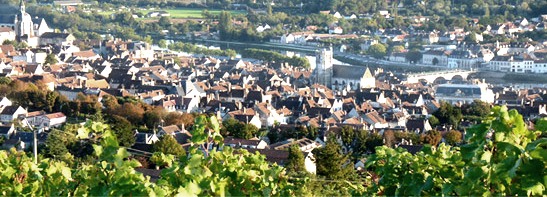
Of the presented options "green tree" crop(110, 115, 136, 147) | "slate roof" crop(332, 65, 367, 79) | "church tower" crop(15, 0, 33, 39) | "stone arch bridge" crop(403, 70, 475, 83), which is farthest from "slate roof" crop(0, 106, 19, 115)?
"church tower" crop(15, 0, 33, 39)

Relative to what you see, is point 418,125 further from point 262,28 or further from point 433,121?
point 262,28

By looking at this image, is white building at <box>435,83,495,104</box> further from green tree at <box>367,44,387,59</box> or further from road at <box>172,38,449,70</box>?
green tree at <box>367,44,387,59</box>

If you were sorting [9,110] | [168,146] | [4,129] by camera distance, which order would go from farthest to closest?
[9,110], [4,129], [168,146]

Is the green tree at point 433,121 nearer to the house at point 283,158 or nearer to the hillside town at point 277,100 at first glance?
the hillside town at point 277,100

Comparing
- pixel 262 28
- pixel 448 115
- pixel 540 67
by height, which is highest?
pixel 448 115

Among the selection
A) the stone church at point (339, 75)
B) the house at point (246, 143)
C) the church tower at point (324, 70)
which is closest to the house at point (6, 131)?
the house at point (246, 143)

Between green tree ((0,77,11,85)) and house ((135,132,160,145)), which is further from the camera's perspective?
green tree ((0,77,11,85))

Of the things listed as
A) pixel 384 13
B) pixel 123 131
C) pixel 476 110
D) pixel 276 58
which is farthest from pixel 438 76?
pixel 384 13
